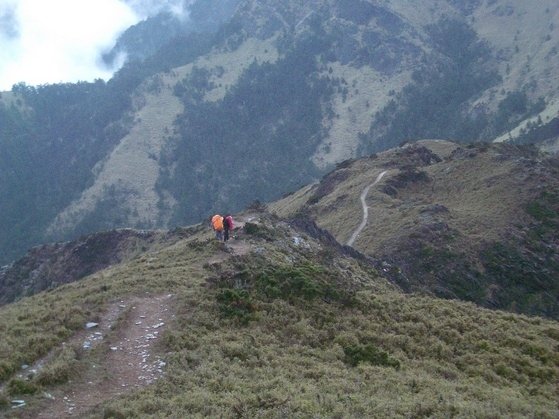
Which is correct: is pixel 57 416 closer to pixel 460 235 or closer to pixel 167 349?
pixel 167 349

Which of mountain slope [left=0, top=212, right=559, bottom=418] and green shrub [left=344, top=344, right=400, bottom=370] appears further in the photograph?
green shrub [left=344, top=344, right=400, bottom=370]

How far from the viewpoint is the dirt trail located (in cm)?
1662

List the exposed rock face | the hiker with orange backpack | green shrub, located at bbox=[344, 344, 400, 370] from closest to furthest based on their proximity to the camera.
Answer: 1. green shrub, located at bbox=[344, 344, 400, 370]
2. the hiker with orange backpack
3. the exposed rock face

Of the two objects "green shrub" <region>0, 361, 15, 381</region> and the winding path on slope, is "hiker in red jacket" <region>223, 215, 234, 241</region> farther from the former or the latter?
the winding path on slope

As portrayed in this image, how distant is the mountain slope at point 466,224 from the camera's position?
56031 millimetres

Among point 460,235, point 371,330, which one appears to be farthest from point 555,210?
point 371,330

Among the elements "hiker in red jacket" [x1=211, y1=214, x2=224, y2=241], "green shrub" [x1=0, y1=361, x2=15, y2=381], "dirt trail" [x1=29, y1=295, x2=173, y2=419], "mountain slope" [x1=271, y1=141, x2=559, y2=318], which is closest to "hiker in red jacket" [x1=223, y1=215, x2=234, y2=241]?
"hiker in red jacket" [x1=211, y1=214, x2=224, y2=241]

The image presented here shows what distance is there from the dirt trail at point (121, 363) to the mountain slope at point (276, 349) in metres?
0.08

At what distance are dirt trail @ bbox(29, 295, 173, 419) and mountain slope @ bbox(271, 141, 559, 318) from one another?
27.7 meters

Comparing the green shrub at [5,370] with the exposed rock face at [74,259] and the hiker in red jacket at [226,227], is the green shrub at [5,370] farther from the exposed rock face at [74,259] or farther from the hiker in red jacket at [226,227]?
the exposed rock face at [74,259]

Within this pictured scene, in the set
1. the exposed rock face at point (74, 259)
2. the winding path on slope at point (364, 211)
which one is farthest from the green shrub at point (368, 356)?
the exposed rock face at point (74, 259)

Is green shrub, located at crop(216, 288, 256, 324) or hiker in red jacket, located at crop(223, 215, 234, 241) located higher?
hiker in red jacket, located at crop(223, 215, 234, 241)

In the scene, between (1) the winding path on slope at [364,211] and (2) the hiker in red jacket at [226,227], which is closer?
(2) the hiker in red jacket at [226,227]

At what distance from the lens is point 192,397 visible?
54.2 feet
